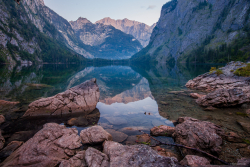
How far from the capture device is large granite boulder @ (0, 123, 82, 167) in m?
5.87

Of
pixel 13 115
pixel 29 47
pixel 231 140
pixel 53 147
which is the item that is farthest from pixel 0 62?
pixel 231 140

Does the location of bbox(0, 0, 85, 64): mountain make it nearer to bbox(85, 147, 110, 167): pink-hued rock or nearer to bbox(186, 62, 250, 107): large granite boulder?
bbox(85, 147, 110, 167): pink-hued rock

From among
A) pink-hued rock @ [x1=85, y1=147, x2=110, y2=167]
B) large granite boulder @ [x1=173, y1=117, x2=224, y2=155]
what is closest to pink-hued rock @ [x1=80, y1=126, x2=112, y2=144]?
pink-hued rock @ [x1=85, y1=147, x2=110, y2=167]

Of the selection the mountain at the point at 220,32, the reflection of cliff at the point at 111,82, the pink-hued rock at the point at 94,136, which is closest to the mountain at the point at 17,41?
the reflection of cliff at the point at 111,82

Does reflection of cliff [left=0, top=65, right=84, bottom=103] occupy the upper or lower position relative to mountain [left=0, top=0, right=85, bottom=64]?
lower

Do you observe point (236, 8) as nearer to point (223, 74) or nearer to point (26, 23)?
point (223, 74)

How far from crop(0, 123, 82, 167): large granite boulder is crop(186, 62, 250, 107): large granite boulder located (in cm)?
1462

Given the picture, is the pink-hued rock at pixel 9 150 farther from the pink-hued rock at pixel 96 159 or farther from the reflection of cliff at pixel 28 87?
the reflection of cliff at pixel 28 87

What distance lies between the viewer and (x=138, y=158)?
4.61 metres

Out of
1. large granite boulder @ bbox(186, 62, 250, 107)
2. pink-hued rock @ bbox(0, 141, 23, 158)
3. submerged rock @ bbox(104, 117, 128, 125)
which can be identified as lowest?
submerged rock @ bbox(104, 117, 128, 125)

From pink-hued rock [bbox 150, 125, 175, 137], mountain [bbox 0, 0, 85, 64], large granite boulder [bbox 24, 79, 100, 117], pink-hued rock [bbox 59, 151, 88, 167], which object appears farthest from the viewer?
mountain [bbox 0, 0, 85, 64]

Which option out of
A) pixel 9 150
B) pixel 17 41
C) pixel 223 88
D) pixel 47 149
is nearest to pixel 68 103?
pixel 9 150

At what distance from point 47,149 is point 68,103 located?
7.87 meters

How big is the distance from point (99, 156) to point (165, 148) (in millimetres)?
4235
